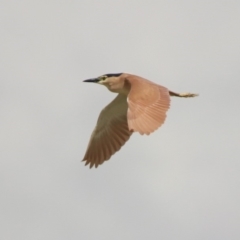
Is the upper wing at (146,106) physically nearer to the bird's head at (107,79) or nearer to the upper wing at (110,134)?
the bird's head at (107,79)

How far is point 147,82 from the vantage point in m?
22.4

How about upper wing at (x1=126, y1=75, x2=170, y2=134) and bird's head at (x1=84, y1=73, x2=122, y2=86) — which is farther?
bird's head at (x1=84, y1=73, x2=122, y2=86)

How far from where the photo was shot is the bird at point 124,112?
2011cm

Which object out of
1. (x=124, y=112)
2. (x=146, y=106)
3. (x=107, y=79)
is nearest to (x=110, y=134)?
(x=124, y=112)

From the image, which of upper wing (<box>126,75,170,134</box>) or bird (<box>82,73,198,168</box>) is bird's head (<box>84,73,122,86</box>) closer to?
bird (<box>82,73,198,168</box>)

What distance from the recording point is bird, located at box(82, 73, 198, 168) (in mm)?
20109

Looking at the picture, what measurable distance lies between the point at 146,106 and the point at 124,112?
12.7 ft

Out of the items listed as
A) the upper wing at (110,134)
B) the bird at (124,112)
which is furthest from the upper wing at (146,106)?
the upper wing at (110,134)

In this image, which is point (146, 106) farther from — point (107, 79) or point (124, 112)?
point (124, 112)

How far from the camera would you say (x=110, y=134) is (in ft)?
80.3

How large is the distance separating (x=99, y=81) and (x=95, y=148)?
166cm

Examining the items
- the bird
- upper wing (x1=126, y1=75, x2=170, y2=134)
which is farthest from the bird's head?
upper wing (x1=126, y1=75, x2=170, y2=134)

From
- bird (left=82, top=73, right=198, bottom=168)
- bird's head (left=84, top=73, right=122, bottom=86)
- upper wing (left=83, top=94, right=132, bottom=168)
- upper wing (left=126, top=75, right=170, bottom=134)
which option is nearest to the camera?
upper wing (left=126, top=75, right=170, bottom=134)

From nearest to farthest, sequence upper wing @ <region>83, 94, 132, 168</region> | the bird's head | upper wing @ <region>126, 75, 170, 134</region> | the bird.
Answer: upper wing @ <region>126, 75, 170, 134</region>
the bird
the bird's head
upper wing @ <region>83, 94, 132, 168</region>
